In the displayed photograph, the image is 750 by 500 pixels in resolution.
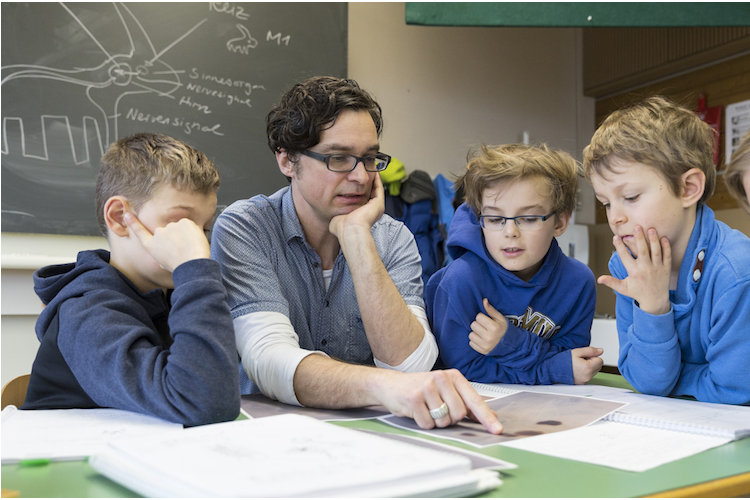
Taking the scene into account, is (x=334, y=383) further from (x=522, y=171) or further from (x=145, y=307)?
(x=522, y=171)

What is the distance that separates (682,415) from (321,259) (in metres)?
0.83

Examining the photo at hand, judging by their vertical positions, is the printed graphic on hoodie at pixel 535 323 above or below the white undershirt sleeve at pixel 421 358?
above

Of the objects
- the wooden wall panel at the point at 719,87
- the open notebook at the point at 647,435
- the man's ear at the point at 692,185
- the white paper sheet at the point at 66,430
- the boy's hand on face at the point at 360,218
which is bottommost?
the open notebook at the point at 647,435

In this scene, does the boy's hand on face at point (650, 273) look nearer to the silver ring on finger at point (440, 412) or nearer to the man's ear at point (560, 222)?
the man's ear at point (560, 222)

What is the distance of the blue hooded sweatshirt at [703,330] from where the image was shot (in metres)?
1.02

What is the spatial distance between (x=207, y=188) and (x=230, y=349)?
355mm

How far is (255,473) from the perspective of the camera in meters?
0.50

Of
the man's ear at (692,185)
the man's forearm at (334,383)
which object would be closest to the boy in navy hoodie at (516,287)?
the man's ear at (692,185)

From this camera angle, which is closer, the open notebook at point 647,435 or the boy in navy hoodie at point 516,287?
the open notebook at point 647,435

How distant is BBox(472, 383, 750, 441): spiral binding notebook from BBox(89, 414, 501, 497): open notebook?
39 centimetres

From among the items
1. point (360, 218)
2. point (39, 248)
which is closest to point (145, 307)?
point (360, 218)

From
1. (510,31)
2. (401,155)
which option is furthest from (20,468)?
(510,31)

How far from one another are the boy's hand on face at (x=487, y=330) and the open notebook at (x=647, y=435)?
291mm

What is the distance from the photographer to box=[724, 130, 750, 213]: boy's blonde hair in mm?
1203
